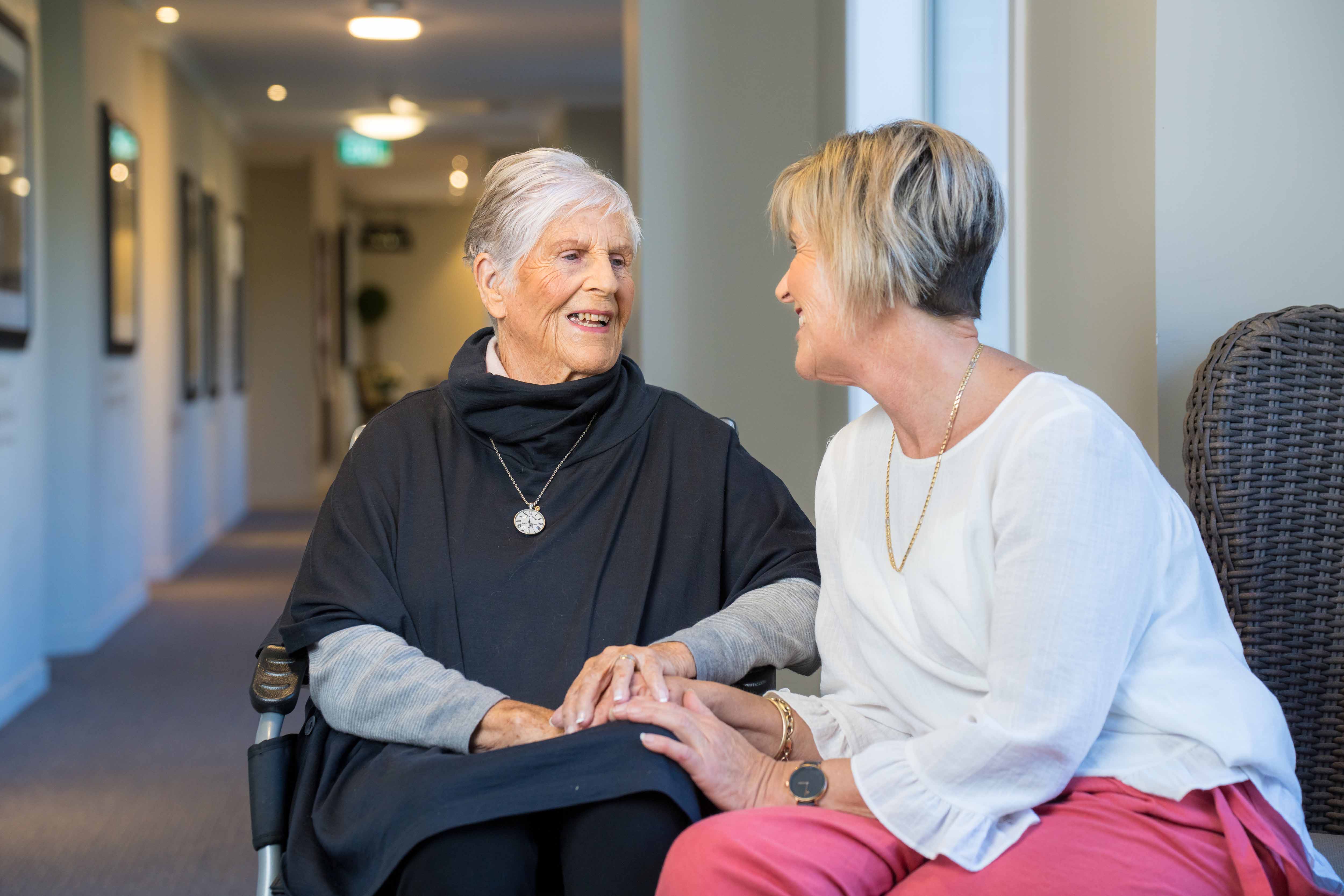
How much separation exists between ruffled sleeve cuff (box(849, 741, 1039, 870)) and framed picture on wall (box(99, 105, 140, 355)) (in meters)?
5.50

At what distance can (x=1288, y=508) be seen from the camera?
1.64m

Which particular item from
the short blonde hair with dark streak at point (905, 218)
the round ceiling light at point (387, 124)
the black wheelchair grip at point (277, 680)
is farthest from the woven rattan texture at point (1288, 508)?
the round ceiling light at point (387, 124)

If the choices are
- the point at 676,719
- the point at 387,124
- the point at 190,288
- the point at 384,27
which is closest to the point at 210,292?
the point at 190,288

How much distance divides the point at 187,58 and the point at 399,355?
10.9 metres

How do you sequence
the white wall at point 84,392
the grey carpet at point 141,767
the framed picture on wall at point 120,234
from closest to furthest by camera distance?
the grey carpet at point 141,767 → the white wall at point 84,392 → the framed picture on wall at point 120,234

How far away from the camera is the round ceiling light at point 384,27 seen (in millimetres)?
6668

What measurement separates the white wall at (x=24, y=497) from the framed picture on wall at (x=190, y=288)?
2.89m

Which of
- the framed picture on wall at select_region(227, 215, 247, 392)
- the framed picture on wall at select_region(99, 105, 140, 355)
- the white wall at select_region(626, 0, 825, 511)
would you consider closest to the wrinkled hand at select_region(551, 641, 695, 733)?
the white wall at select_region(626, 0, 825, 511)

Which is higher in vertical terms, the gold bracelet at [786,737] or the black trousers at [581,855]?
the gold bracelet at [786,737]

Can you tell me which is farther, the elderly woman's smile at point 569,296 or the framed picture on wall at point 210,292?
the framed picture on wall at point 210,292

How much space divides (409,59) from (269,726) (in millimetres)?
7003

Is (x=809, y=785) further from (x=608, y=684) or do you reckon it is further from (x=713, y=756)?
(x=608, y=684)

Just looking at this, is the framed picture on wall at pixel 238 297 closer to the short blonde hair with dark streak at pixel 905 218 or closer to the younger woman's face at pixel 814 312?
the younger woman's face at pixel 814 312

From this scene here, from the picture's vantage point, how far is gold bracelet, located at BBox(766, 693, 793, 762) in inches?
63.9
